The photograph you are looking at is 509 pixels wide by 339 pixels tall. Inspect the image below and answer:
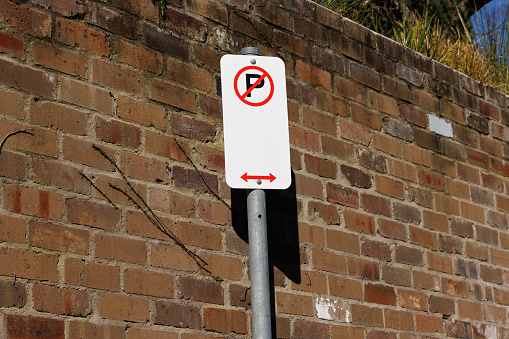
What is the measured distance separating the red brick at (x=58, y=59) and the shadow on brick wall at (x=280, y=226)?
2.72ft

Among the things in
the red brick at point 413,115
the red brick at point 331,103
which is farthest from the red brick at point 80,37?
the red brick at point 413,115

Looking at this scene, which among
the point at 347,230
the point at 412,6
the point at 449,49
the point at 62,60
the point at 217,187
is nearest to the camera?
the point at 62,60

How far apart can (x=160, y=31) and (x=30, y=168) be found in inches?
35.5

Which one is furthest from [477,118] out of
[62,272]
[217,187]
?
[62,272]

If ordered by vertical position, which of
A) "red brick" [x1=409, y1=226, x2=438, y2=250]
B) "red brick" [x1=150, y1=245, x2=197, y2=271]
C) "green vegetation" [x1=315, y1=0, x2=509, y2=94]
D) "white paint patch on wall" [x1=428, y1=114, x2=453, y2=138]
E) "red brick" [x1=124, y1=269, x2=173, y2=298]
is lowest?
"red brick" [x1=124, y1=269, x2=173, y2=298]

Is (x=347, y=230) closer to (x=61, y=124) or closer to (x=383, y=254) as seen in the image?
(x=383, y=254)

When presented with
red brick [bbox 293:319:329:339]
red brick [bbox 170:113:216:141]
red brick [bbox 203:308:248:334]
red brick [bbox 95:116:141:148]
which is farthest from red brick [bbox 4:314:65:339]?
red brick [bbox 293:319:329:339]

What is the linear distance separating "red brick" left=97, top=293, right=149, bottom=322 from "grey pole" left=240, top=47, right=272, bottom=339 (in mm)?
662

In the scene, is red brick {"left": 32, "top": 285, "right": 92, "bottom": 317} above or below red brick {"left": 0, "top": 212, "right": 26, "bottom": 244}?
below

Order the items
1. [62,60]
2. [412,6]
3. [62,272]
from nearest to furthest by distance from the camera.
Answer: [62,272], [62,60], [412,6]

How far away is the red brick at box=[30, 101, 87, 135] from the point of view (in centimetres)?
277

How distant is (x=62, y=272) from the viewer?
2668mm

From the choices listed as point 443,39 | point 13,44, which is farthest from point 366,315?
point 443,39

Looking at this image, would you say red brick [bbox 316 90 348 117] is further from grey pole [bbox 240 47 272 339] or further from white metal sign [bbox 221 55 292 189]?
grey pole [bbox 240 47 272 339]
